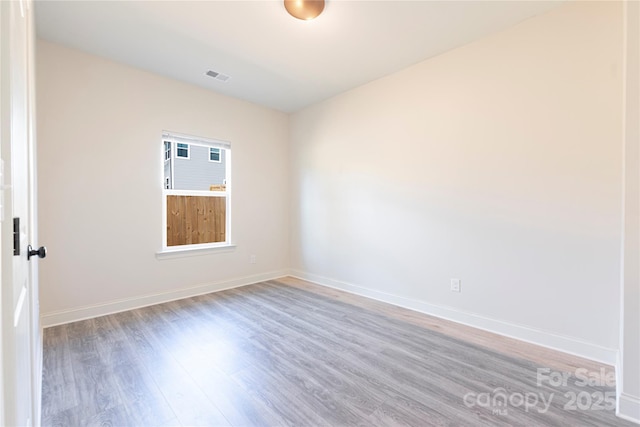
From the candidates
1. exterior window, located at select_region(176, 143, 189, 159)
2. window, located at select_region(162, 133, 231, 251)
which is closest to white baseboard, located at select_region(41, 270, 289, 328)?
window, located at select_region(162, 133, 231, 251)

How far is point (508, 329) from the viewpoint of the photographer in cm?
255

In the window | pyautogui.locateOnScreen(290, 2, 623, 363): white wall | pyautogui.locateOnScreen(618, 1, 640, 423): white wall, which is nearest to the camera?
pyautogui.locateOnScreen(618, 1, 640, 423): white wall

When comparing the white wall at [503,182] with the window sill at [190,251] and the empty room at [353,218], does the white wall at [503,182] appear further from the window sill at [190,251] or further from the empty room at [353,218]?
the window sill at [190,251]

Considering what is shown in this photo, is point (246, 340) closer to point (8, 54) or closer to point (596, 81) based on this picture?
point (8, 54)

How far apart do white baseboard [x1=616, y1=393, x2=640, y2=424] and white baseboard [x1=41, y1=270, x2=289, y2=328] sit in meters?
3.77

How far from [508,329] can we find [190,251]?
11.6ft

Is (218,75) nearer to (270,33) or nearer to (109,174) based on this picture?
(270,33)

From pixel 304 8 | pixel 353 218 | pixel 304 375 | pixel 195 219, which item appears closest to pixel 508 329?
pixel 304 375

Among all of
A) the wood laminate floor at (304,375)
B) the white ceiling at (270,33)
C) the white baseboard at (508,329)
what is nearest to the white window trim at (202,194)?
the white ceiling at (270,33)

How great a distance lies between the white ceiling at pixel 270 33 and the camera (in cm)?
227

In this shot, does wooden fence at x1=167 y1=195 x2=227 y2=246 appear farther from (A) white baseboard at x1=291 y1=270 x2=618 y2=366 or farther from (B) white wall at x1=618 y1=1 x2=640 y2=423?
(B) white wall at x1=618 y1=1 x2=640 y2=423

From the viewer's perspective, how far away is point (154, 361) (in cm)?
213

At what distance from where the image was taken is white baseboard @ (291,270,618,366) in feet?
7.06

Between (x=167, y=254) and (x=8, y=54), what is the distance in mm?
3241
